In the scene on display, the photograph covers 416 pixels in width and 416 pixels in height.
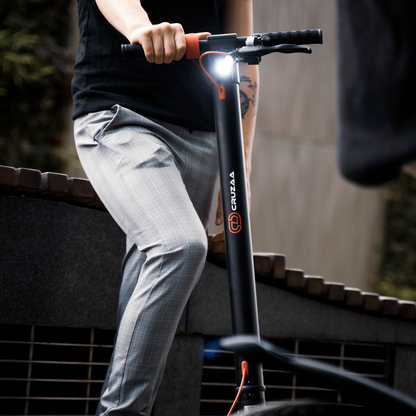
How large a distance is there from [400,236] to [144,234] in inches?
329

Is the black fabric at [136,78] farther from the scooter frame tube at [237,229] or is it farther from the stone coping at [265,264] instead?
the stone coping at [265,264]

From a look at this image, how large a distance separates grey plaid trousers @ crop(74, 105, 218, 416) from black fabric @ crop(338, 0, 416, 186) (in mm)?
762

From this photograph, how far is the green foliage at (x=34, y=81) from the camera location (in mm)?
5910

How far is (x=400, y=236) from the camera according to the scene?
8.73m

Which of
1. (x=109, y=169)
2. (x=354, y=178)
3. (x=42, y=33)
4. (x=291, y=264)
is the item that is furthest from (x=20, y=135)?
(x=354, y=178)

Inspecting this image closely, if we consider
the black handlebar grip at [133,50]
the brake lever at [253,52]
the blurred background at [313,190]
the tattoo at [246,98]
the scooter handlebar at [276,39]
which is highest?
the blurred background at [313,190]

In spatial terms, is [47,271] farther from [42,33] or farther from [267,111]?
[267,111]

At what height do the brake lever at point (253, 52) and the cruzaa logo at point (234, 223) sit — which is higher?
the brake lever at point (253, 52)

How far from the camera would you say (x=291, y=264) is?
7895 mm

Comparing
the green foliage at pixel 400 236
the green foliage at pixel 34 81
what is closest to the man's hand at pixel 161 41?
the green foliage at pixel 34 81

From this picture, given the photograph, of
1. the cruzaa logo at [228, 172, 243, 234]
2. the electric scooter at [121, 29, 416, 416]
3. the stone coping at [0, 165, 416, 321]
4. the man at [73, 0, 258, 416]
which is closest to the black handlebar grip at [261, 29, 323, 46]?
the electric scooter at [121, 29, 416, 416]

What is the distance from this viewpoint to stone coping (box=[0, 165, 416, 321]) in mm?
1906

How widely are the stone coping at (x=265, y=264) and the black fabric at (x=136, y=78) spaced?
527 millimetres

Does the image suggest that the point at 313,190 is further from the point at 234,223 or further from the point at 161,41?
the point at 161,41
